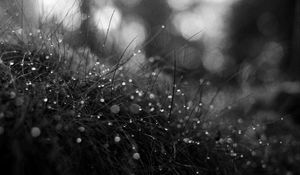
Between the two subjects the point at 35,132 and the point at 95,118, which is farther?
the point at 95,118

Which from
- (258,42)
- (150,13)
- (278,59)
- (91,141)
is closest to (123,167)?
(91,141)

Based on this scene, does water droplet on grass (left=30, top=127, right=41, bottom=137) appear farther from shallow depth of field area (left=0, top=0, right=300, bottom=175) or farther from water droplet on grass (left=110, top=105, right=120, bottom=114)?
water droplet on grass (left=110, top=105, right=120, bottom=114)

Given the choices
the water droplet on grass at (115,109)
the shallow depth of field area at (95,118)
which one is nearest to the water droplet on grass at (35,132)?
the shallow depth of field area at (95,118)

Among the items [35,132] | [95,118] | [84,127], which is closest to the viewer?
[35,132]

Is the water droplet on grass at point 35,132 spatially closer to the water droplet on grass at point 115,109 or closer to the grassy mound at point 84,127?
the grassy mound at point 84,127

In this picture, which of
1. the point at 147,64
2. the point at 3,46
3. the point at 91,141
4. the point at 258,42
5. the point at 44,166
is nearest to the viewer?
the point at 44,166

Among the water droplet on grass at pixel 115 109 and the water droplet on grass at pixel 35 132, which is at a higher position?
the water droplet on grass at pixel 115 109

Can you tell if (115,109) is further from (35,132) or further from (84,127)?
(35,132)

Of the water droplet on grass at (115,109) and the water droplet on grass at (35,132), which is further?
the water droplet on grass at (115,109)

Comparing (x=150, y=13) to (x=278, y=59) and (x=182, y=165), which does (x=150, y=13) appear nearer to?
(x=278, y=59)

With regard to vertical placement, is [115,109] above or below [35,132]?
above

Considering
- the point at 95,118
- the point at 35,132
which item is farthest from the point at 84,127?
the point at 35,132
